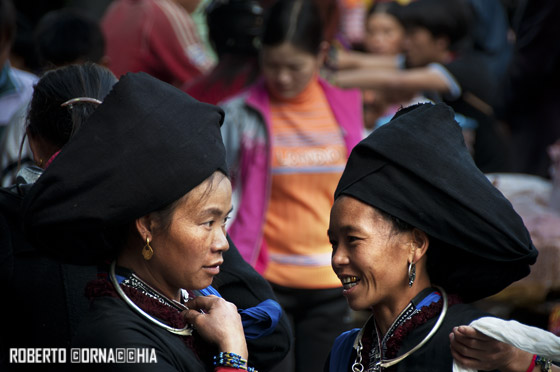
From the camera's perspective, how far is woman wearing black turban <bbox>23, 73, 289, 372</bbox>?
2.11m

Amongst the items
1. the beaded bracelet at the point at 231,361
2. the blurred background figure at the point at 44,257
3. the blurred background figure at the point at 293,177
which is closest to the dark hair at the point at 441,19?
the blurred background figure at the point at 293,177

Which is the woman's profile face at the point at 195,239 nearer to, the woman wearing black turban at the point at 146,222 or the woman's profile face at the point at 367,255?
the woman wearing black turban at the point at 146,222

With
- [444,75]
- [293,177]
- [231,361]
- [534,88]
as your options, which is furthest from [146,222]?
[534,88]

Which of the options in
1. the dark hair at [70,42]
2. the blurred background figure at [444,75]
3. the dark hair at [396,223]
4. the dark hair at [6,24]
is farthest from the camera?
the blurred background figure at [444,75]

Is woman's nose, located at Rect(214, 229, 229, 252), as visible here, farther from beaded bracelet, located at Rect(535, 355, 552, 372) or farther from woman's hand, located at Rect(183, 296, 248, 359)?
beaded bracelet, located at Rect(535, 355, 552, 372)

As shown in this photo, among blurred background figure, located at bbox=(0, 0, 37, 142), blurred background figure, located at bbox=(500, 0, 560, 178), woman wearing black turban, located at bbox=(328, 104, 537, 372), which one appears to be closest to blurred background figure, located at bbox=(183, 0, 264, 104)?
blurred background figure, located at bbox=(0, 0, 37, 142)

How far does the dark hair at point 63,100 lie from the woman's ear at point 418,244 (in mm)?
1125

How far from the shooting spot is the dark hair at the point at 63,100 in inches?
103

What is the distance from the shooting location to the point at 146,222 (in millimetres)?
2305

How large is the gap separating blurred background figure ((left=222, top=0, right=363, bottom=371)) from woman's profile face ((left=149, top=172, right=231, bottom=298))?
1929 mm

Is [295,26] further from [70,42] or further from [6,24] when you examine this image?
[6,24]

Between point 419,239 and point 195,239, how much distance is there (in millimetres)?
702

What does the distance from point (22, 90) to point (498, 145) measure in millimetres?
3380

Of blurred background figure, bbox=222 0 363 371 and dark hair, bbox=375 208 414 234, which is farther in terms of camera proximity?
blurred background figure, bbox=222 0 363 371
